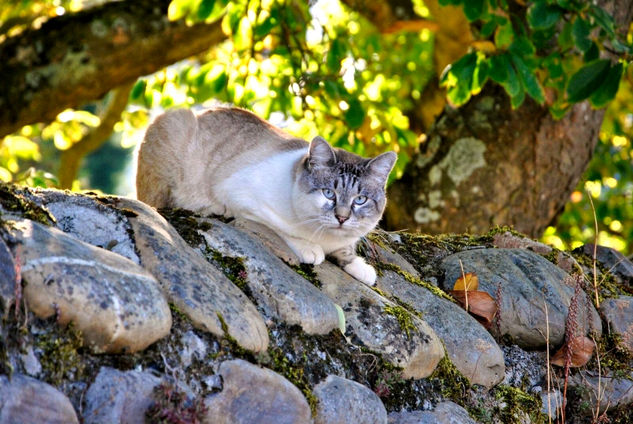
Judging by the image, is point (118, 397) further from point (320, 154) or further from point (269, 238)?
point (320, 154)

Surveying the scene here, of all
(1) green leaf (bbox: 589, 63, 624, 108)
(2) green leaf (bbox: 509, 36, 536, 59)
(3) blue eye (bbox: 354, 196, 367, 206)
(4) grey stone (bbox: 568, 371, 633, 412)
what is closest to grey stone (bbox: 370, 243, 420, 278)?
(3) blue eye (bbox: 354, 196, 367, 206)

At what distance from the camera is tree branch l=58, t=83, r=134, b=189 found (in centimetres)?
951

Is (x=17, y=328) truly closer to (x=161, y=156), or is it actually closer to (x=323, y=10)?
(x=161, y=156)

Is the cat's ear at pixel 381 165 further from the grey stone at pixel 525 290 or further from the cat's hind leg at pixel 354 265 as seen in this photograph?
the grey stone at pixel 525 290

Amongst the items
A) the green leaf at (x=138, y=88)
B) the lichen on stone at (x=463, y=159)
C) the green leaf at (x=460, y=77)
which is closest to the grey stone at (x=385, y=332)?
the green leaf at (x=460, y=77)

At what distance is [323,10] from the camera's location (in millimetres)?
8391

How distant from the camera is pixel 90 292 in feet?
8.04

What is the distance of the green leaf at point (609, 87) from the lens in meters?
4.60

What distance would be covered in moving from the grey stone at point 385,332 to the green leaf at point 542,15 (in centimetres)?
218

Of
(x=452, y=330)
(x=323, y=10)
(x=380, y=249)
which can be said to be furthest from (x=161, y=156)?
(x=323, y=10)

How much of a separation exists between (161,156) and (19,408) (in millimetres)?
2510

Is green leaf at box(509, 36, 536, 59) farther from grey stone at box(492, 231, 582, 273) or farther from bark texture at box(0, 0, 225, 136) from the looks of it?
bark texture at box(0, 0, 225, 136)

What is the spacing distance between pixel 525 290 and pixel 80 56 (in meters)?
4.39

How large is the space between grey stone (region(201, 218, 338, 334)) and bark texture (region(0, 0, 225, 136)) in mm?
3539
